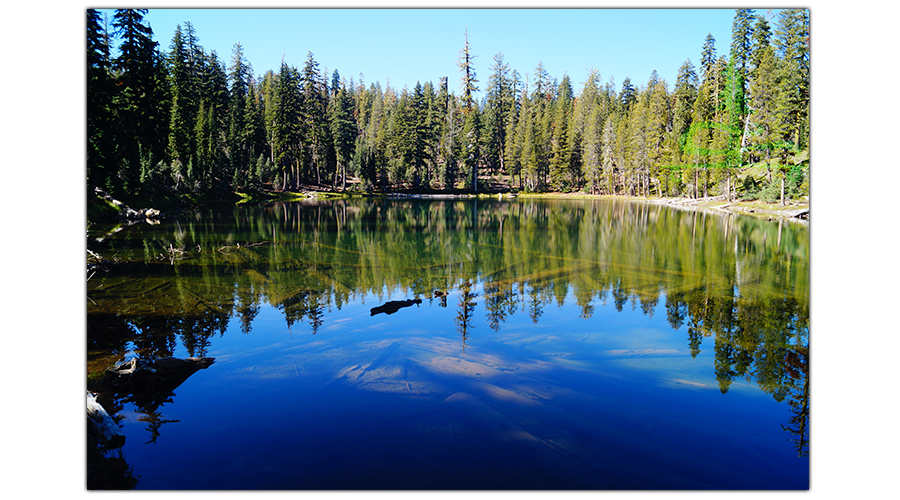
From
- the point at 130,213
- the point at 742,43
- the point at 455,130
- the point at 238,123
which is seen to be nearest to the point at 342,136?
the point at 238,123

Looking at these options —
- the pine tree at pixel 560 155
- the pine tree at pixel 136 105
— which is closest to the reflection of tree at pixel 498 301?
the pine tree at pixel 136 105

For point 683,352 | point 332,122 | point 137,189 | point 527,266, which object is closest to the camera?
point 683,352

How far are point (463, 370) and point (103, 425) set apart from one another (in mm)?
5209

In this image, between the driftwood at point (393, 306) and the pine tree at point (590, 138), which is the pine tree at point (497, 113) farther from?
the driftwood at point (393, 306)

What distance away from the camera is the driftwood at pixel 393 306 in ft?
41.9

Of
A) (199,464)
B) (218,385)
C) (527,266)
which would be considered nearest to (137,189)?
(527,266)

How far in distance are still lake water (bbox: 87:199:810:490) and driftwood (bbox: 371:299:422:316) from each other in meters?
0.08

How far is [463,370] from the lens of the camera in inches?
347

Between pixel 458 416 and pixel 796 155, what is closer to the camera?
pixel 458 416

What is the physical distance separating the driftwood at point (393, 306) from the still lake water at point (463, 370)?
8cm

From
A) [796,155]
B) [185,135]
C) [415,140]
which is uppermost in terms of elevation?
[415,140]

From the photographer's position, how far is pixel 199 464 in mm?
5824

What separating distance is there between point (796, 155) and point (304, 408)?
46.4 m

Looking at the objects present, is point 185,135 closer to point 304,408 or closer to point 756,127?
point 304,408
